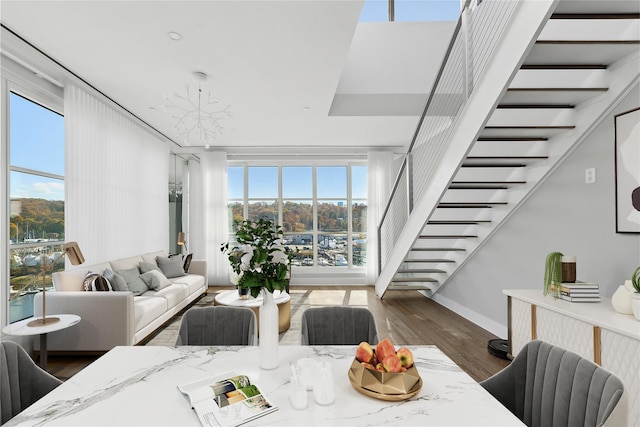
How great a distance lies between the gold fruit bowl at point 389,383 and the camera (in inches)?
46.8

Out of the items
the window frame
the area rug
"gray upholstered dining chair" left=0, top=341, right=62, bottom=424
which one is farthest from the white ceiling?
the area rug

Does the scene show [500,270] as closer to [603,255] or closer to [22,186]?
[603,255]

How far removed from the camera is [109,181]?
4.57 meters

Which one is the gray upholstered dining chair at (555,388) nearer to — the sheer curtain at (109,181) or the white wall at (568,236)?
the white wall at (568,236)

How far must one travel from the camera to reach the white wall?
2588mm

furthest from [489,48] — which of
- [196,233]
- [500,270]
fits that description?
[196,233]

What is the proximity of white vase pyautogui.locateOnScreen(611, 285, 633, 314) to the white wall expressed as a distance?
0.37 meters

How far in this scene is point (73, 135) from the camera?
3.88 meters

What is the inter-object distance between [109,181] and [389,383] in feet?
15.1

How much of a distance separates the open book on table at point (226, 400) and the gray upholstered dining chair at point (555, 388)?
0.97 meters

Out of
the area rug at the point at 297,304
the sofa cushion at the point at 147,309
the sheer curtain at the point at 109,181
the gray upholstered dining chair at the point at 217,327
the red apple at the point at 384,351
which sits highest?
A: the sheer curtain at the point at 109,181

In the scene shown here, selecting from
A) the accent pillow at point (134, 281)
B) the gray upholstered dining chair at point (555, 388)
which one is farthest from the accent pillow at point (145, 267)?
the gray upholstered dining chair at point (555, 388)

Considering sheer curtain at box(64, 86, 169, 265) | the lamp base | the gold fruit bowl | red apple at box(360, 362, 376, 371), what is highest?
sheer curtain at box(64, 86, 169, 265)

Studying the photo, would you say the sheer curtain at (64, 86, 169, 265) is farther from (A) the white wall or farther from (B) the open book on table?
(A) the white wall
